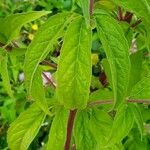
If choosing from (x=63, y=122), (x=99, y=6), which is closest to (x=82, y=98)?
(x=63, y=122)

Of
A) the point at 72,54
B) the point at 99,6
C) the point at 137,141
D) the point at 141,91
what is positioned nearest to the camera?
the point at 72,54

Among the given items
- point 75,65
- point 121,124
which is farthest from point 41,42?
point 121,124

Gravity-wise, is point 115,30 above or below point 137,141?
above

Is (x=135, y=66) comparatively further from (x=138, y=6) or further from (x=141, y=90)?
(x=138, y=6)

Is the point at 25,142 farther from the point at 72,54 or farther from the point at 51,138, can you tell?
the point at 72,54

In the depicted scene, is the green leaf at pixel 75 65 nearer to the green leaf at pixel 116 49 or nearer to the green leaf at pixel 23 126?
the green leaf at pixel 116 49

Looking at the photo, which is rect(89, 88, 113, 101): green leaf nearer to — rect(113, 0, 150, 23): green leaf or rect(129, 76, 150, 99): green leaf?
rect(129, 76, 150, 99): green leaf

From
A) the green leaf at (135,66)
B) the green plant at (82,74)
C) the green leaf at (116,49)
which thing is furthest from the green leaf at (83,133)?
the green leaf at (116,49)
